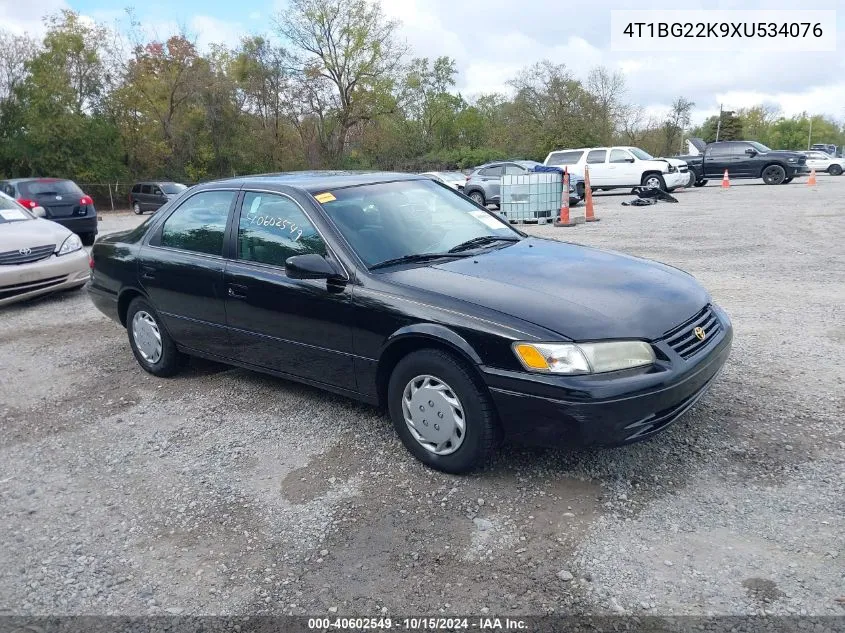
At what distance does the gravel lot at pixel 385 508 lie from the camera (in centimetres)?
273

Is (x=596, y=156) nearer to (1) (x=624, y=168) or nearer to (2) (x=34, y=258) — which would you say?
(1) (x=624, y=168)

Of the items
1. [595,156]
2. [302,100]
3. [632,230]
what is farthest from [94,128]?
[632,230]

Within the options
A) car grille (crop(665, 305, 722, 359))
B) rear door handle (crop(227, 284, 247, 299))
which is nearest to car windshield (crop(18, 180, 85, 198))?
rear door handle (crop(227, 284, 247, 299))

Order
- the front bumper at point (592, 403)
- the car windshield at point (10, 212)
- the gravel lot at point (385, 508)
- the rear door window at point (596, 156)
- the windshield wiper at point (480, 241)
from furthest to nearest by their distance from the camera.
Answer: the rear door window at point (596, 156), the car windshield at point (10, 212), the windshield wiper at point (480, 241), the front bumper at point (592, 403), the gravel lot at point (385, 508)

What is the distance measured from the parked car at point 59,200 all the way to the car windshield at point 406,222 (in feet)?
39.9

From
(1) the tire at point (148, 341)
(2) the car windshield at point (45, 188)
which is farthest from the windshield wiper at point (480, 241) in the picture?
(2) the car windshield at point (45, 188)

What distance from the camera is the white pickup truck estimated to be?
2312 cm

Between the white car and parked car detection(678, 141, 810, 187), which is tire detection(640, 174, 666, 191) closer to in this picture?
parked car detection(678, 141, 810, 187)

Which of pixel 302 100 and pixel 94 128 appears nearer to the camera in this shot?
pixel 94 128

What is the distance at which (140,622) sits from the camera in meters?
2.64

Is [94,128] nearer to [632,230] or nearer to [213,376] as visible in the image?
[632,230]

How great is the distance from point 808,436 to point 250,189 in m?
3.74

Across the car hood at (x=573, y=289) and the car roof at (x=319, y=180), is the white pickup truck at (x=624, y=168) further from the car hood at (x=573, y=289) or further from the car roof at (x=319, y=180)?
the car hood at (x=573, y=289)

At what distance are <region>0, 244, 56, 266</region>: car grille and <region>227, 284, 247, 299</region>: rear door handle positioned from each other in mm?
4862
